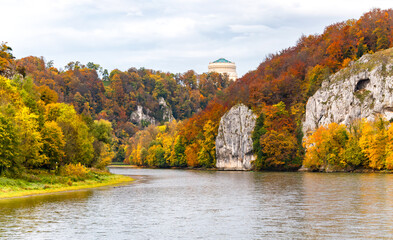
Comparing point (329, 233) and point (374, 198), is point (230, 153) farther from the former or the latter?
point (329, 233)

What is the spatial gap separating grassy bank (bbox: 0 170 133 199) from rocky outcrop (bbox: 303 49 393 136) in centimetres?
6623

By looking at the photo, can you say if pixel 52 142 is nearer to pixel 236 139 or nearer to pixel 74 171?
pixel 74 171

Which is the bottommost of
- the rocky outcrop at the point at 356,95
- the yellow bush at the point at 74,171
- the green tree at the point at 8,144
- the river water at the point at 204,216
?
the river water at the point at 204,216

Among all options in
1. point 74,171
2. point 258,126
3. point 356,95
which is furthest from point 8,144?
point 258,126

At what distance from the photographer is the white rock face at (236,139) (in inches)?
5891

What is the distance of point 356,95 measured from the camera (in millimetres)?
121312

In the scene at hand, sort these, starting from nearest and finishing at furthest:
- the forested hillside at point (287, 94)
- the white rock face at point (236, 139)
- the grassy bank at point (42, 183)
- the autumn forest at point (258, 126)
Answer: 1. the grassy bank at point (42, 183)
2. the autumn forest at point (258, 126)
3. the forested hillside at point (287, 94)
4. the white rock face at point (236, 139)

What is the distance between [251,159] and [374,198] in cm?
9821

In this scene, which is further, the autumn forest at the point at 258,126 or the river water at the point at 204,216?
the autumn forest at the point at 258,126

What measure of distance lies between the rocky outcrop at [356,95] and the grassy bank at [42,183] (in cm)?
6623

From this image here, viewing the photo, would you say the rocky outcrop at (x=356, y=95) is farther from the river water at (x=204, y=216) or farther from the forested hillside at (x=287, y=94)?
the river water at (x=204, y=216)

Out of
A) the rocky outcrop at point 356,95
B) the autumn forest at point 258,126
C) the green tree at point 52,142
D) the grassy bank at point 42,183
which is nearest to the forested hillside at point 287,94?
the autumn forest at point 258,126

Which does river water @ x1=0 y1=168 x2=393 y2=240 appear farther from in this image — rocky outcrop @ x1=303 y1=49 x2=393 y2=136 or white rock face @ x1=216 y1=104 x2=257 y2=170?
white rock face @ x1=216 y1=104 x2=257 y2=170

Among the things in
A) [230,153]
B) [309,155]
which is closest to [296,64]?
[230,153]
